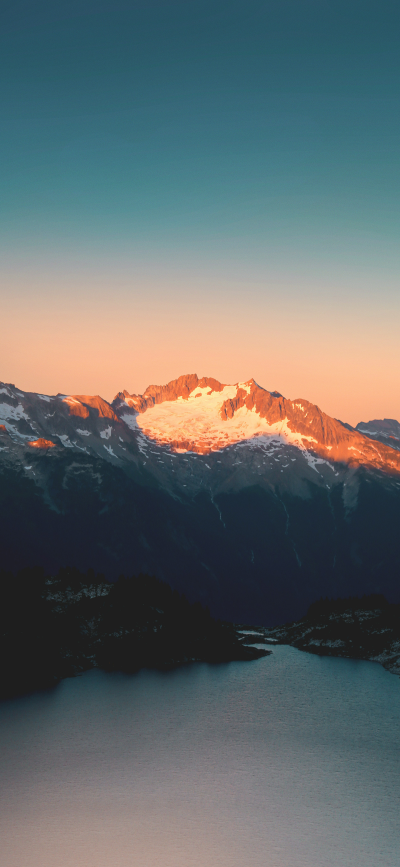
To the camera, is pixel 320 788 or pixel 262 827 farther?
pixel 320 788

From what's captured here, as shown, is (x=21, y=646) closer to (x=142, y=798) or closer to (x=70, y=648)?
(x=70, y=648)

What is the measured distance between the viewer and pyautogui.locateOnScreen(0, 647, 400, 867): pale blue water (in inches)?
3147

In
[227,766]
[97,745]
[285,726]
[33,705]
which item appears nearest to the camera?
[227,766]

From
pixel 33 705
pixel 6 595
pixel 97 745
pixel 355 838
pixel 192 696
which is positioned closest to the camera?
pixel 355 838

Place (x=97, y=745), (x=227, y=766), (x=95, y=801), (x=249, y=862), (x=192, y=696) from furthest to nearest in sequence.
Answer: (x=192, y=696) → (x=97, y=745) → (x=227, y=766) → (x=95, y=801) → (x=249, y=862)

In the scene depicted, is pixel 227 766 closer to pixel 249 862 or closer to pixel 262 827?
pixel 262 827

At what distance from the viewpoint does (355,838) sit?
82812 mm

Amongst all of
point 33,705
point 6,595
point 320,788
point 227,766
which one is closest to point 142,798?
point 227,766

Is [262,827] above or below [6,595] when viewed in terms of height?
below

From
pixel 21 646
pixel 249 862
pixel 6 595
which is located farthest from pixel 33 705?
pixel 249 862

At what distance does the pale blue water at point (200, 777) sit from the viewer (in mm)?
79938

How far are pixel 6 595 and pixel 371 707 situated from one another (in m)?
104

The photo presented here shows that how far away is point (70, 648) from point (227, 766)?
9239 cm

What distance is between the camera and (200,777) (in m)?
106
